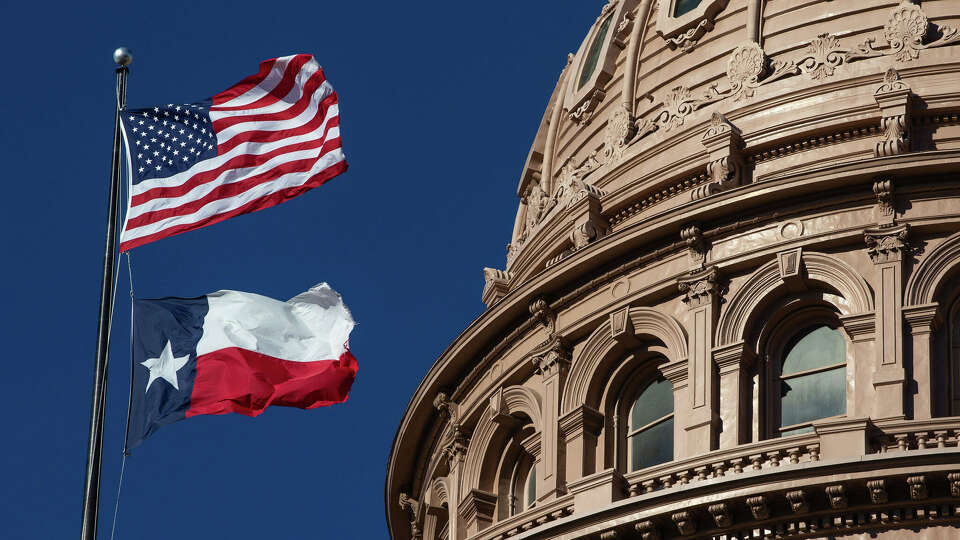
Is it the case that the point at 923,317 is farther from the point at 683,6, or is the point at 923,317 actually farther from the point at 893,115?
the point at 683,6

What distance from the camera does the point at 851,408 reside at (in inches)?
1820

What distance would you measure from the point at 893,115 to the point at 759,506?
435 inches

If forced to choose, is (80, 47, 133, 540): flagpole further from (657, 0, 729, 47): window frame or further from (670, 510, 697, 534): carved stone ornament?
(657, 0, 729, 47): window frame

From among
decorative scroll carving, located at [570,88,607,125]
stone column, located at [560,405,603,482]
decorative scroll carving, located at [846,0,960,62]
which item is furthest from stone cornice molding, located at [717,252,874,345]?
decorative scroll carving, located at [570,88,607,125]

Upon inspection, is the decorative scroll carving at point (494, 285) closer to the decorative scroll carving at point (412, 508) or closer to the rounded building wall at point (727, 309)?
the rounded building wall at point (727, 309)

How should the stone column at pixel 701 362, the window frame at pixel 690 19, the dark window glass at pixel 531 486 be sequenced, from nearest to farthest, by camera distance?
the stone column at pixel 701 362 → the dark window glass at pixel 531 486 → the window frame at pixel 690 19

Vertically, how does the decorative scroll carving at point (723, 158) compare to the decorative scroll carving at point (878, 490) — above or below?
above

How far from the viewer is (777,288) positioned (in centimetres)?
4831

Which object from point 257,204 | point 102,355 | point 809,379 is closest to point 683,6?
point 809,379

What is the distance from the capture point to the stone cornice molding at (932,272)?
46.8m

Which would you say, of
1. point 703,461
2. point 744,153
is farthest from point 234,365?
point 744,153

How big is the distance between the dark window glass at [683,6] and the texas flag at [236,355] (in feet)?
75.9

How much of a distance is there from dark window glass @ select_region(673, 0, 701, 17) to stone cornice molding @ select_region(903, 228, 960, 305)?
39.4 feet

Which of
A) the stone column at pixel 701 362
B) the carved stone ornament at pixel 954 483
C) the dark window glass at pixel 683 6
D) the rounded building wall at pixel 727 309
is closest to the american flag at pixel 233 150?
the rounded building wall at pixel 727 309
